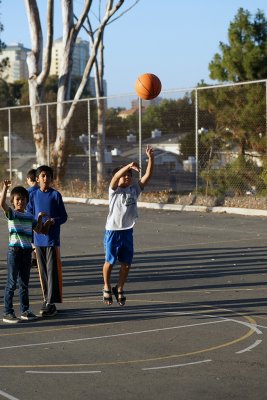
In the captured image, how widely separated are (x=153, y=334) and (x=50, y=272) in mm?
1847

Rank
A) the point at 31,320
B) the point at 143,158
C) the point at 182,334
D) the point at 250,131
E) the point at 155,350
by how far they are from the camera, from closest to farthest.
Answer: the point at 155,350
the point at 182,334
the point at 31,320
the point at 250,131
the point at 143,158

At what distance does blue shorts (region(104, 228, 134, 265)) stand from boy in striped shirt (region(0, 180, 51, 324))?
1.10 metres

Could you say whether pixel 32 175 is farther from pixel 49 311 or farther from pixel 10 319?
pixel 10 319

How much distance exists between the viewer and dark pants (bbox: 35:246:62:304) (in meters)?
10.9

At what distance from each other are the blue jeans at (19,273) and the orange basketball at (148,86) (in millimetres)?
8117

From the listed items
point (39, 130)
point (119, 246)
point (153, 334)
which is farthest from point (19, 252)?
point (39, 130)

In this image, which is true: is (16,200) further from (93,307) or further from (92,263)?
(92,263)

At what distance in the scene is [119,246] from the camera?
11.5 m

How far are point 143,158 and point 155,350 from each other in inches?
825

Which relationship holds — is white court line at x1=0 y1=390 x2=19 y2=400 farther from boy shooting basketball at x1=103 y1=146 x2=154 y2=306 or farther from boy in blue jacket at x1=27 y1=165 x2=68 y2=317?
boy shooting basketball at x1=103 y1=146 x2=154 y2=306

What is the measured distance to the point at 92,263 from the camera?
50.7 feet

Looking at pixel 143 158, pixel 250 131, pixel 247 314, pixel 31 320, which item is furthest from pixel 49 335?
pixel 143 158

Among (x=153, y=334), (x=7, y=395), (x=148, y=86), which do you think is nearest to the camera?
(x=7, y=395)

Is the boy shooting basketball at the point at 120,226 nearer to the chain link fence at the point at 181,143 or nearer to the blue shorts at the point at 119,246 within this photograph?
the blue shorts at the point at 119,246
